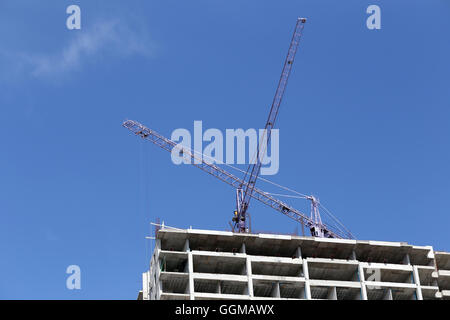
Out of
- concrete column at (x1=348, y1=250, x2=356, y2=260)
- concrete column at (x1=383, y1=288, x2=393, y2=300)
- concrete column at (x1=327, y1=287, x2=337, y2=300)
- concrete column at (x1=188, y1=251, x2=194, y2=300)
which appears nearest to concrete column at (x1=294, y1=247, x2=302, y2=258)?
concrete column at (x1=327, y1=287, x2=337, y2=300)

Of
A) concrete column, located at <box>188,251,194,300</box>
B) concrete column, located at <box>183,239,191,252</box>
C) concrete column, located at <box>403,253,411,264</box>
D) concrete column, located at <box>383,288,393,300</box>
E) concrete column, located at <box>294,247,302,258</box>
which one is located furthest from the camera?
concrete column, located at <box>403,253,411,264</box>

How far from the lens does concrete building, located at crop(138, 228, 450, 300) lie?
155 metres

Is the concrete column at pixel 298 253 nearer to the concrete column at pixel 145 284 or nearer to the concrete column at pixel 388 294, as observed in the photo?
the concrete column at pixel 388 294

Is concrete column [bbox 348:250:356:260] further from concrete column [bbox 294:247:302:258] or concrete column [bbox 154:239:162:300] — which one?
concrete column [bbox 154:239:162:300]

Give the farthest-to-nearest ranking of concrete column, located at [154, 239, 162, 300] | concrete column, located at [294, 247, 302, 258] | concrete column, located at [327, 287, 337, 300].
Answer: concrete column, located at [294, 247, 302, 258] → concrete column, located at [327, 287, 337, 300] → concrete column, located at [154, 239, 162, 300]

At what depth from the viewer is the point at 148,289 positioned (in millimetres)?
171750

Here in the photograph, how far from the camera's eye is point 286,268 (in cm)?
16212

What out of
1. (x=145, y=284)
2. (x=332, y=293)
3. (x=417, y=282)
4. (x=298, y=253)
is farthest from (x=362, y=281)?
(x=145, y=284)

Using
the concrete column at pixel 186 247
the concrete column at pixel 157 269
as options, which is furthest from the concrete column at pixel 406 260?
the concrete column at pixel 157 269

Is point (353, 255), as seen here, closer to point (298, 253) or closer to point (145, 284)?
point (298, 253)

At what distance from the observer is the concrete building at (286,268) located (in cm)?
15462
